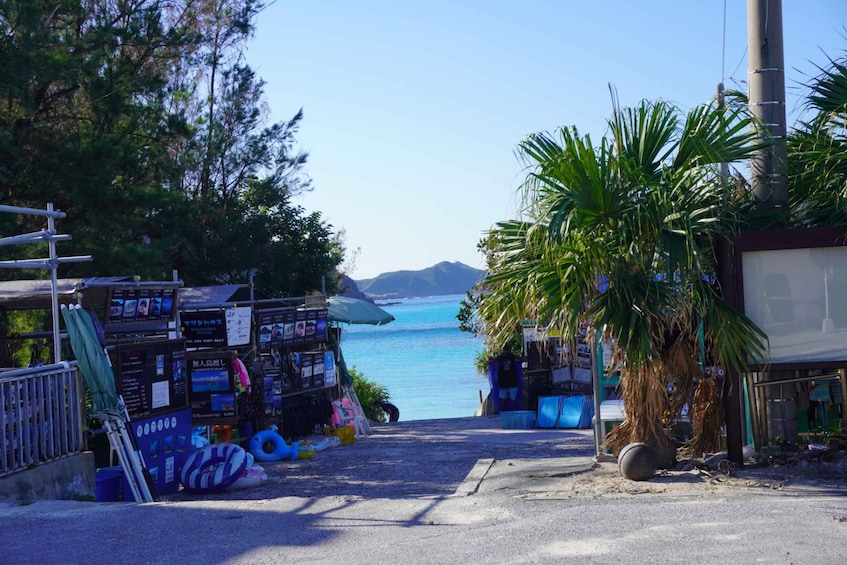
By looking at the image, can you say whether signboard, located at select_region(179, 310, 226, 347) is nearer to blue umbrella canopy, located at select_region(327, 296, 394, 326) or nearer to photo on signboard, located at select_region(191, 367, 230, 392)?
photo on signboard, located at select_region(191, 367, 230, 392)

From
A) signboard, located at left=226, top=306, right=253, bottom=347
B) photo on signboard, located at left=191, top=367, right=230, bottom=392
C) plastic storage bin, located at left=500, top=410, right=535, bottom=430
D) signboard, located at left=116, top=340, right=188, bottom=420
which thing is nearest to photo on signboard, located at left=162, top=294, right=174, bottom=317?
signboard, located at left=116, top=340, right=188, bottom=420

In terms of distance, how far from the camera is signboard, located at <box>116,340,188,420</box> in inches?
445

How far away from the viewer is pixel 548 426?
18047mm

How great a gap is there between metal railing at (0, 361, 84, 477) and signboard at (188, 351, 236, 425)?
3433 mm

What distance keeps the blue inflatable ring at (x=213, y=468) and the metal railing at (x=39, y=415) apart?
1.72 meters

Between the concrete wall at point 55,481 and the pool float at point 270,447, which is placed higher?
the concrete wall at point 55,481

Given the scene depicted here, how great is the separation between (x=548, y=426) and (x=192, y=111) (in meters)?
11.8

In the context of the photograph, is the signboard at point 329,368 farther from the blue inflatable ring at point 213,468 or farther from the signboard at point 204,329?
the blue inflatable ring at point 213,468

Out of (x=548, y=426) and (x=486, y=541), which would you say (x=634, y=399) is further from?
(x=548, y=426)

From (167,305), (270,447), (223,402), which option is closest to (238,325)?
(223,402)

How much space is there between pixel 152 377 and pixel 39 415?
7.57ft

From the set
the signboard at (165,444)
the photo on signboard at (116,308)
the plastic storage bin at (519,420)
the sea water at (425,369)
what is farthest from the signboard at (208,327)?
the plastic storage bin at (519,420)

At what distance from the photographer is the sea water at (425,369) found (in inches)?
1681

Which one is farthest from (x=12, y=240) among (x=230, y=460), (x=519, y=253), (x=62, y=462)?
(x=519, y=253)
